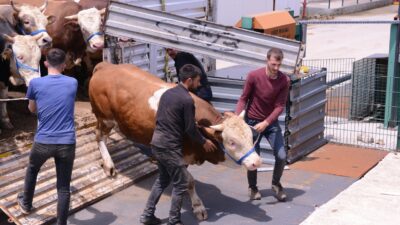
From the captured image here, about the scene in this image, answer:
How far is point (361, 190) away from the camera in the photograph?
7863 mm

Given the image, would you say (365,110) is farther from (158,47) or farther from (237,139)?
(237,139)

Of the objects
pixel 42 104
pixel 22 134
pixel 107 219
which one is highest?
pixel 42 104

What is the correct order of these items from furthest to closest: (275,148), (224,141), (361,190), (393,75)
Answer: (393,75)
(361,190)
(275,148)
(224,141)

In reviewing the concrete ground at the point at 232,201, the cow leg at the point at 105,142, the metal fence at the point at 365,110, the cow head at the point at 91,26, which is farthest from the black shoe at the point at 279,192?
the cow head at the point at 91,26

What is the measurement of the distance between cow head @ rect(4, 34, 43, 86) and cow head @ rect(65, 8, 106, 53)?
157 centimetres

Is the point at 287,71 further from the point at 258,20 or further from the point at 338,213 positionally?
the point at 258,20

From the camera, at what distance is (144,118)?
291 inches

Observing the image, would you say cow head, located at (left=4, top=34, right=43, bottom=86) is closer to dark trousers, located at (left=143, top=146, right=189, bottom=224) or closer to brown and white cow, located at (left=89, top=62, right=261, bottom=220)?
brown and white cow, located at (left=89, top=62, right=261, bottom=220)

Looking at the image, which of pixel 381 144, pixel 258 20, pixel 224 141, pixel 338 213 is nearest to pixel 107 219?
pixel 224 141

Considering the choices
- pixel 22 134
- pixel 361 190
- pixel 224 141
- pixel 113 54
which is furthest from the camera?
pixel 113 54

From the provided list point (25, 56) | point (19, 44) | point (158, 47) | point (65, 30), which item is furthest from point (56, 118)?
point (158, 47)

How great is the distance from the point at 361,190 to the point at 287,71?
5.80ft

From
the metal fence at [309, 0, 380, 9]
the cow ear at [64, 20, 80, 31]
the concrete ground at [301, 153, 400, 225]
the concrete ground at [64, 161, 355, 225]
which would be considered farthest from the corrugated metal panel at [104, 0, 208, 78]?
the metal fence at [309, 0, 380, 9]

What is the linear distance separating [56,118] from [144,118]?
1464 millimetres
